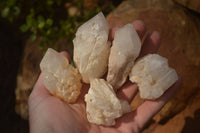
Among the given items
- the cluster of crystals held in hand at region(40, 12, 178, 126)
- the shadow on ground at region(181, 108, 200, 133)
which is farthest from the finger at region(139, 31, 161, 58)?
the shadow on ground at region(181, 108, 200, 133)

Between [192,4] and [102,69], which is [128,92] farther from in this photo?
[192,4]

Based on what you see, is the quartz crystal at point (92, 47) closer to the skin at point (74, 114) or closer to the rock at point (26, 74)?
the skin at point (74, 114)

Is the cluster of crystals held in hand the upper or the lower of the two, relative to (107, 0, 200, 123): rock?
upper

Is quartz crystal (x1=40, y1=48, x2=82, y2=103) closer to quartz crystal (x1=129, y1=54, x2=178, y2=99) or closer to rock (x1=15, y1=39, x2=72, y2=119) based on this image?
quartz crystal (x1=129, y1=54, x2=178, y2=99)

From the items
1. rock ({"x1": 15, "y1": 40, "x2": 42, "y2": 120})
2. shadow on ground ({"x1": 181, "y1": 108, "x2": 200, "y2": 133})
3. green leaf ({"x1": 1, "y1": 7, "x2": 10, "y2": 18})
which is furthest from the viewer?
green leaf ({"x1": 1, "y1": 7, "x2": 10, "y2": 18})

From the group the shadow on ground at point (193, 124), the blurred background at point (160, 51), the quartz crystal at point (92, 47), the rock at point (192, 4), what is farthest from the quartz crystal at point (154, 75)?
the rock at point (192, 4)

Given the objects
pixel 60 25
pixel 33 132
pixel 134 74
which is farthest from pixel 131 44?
pixel 60 25

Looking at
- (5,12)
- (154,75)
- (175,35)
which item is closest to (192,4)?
(175,35)
